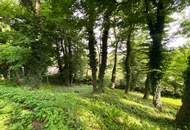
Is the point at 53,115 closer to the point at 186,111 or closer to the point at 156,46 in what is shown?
the point at 186,111

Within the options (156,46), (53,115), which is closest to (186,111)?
(156,46)

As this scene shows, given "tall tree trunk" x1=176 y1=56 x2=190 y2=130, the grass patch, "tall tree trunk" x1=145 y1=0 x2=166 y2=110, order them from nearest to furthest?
1. the grass patch
2. "tall tree trunk" x1=176 y1=56 x2=190 y2=130
3. "tall tree trunk" x1=145 y1=0 x2=166 y2=110

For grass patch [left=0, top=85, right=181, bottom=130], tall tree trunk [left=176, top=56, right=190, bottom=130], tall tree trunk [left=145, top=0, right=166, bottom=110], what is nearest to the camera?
grass patch [left=0, top=85, right=181, bottom=130]

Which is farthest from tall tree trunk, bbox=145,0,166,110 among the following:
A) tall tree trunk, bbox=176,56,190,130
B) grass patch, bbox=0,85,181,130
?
grass patch, bbox=0,85,181,130

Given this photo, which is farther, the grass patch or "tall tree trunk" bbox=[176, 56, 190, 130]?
"tall tree trunk" bbox=[176, 56, 190, 130]

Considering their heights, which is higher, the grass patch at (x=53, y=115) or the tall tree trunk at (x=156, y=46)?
the tall tree trunk at (x=156, y=46)

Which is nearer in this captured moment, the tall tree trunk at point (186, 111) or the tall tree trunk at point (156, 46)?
the tall tree trunk at point (186, 111)

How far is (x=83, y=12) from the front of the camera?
13000mm

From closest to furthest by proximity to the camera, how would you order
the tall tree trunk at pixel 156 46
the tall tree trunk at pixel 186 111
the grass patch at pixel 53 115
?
the grass patch at pixel 53 115
the tall tree trunk at pixel 186 111
the tall tree trunk at pixel 156 46

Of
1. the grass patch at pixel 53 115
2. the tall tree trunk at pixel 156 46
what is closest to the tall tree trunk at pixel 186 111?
the grass patch at pixel 53 115

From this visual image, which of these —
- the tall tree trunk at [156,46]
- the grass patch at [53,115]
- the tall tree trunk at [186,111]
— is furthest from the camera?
the tall tree trunk at [156,46]

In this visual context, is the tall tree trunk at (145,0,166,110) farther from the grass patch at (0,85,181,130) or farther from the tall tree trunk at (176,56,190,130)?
the grass patch at (0,85,181,130)

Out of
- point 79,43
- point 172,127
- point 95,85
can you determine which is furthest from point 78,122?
point 79,43

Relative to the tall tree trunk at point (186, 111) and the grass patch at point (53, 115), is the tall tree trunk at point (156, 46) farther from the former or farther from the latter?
the grass patch at point (53, 115)
